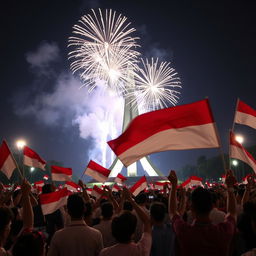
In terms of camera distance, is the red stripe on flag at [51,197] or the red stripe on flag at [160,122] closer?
the red stripe on flag at [160,122]

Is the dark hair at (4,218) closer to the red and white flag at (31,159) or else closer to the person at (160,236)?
the person at (160,236)

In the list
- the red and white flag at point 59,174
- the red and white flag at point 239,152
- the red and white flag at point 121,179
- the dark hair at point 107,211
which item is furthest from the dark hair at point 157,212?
the red and white flag at point 121,179

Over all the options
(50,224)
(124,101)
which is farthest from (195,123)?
(124,101)

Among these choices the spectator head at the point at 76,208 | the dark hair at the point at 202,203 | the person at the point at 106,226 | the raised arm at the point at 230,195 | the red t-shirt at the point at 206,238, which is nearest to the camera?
the red t-shirt at the point at 206,238

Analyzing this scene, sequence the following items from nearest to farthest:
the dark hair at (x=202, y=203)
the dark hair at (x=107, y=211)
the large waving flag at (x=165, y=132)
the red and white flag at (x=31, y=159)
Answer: the dark hair at (x=202, y=203)
the dark hair at (x=107, y=211)
the large waving flag at (x=165, y=132)
the red and white flag at (x=31, y=159)

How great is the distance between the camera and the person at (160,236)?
3529 millimetres

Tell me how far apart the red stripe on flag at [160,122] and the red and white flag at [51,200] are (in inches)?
59.2

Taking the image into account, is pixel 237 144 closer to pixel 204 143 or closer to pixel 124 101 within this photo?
pixel 204 143

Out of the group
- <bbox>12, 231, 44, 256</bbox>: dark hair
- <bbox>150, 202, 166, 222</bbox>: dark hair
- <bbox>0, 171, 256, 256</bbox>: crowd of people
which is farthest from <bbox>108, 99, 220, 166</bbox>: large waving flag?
<bbox>12, 231, 44, 256</bbox>: dark hair

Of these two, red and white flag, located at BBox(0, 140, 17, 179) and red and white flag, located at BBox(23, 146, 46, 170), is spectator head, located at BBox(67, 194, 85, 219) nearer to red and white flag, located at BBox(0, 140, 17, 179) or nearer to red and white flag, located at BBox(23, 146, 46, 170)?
red and white flag, located at BBox(0, 140, 17, 179)

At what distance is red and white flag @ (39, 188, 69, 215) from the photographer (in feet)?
17.4

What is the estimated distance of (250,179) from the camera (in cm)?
459

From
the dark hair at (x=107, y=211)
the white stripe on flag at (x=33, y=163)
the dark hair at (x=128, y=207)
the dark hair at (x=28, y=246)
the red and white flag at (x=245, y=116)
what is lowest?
the dark hair at (x=28, y=246)

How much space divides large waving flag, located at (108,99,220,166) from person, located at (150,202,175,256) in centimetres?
107
